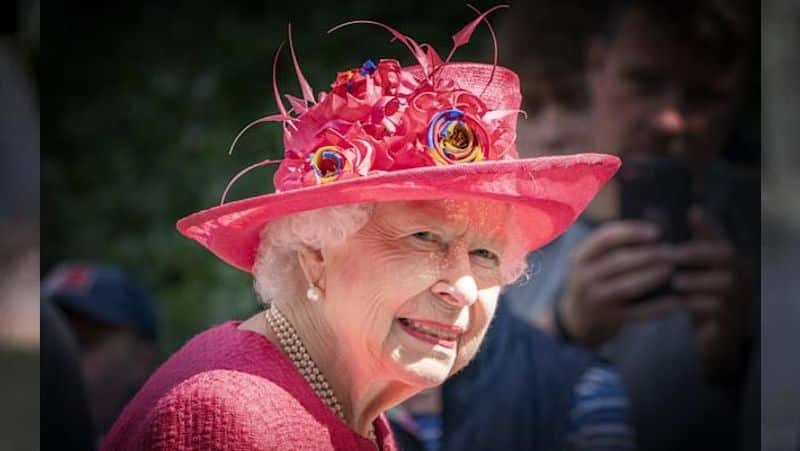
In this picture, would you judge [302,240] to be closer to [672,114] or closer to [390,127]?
[390,127]

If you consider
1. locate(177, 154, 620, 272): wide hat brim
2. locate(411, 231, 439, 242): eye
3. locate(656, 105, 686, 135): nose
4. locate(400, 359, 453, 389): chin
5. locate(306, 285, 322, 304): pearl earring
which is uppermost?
locate(656, 105, 686, 135): nose

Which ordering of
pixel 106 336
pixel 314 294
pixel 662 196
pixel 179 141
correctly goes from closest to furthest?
1. pixel 314 294
2. pixel 662 196
3. pixel 106 336
4. pixel 179 141

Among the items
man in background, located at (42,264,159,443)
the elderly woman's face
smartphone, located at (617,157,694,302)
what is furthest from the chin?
man in background, located at (42,264,159,443)

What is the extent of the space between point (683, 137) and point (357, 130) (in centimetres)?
292

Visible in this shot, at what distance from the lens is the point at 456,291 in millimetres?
2373

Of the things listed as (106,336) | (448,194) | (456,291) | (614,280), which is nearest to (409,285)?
(456,291)

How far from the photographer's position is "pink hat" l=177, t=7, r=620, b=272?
2322 millimetres

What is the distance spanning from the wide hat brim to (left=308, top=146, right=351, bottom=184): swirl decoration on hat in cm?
5

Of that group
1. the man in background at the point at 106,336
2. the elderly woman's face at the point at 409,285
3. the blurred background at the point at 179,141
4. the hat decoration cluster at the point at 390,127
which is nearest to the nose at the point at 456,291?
the elderly woman's face at the point at 409,285

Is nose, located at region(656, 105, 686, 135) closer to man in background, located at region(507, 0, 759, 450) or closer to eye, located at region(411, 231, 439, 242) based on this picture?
man in background, located at region(507, 0, 759, 450)

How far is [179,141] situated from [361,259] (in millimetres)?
3458

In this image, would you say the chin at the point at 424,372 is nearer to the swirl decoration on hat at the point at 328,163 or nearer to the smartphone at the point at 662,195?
the swirl decoration on hat at the point at 328,163

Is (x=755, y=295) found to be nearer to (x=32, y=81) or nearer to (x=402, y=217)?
(x=402, y=217)

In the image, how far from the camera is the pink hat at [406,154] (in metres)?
2.32
